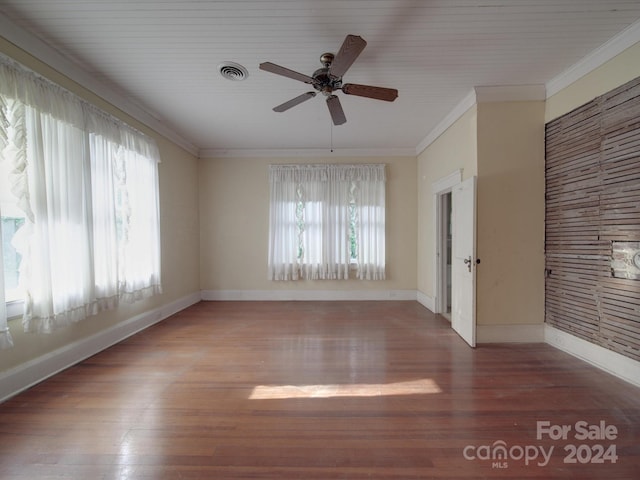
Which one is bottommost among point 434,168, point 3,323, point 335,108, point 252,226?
point 3,323

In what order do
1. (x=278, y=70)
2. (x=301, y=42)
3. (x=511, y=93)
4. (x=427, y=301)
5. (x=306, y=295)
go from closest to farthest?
(x=278, y=70) < (x=301, y=42) < (x=511, y=93) < (x=427, y=301) < (x=306, y=295)

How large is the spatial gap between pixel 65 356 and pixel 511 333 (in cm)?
451

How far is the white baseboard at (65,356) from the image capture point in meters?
1.98

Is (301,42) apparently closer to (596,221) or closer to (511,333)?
(596,221)

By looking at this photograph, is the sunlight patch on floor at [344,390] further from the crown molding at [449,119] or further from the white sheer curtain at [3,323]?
the crown molding at [449,119]

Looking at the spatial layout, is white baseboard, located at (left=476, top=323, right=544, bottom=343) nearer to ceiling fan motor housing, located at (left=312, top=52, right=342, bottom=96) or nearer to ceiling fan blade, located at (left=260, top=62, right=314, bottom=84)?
ceiling fan motor housing, located at (left=312, top=52, right=342, bottom=96)

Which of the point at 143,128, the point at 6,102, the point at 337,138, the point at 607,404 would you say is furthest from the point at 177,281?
the point at 607,404

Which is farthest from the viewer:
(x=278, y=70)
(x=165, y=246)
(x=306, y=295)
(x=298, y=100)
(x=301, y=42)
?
(x=306, y=295)

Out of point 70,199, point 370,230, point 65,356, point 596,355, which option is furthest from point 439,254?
point 65,356

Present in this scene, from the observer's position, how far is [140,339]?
10.2ft

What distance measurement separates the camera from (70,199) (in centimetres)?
236

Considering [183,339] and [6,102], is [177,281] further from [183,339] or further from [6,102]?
[6,102]

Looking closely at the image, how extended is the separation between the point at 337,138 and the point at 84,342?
13.5ft

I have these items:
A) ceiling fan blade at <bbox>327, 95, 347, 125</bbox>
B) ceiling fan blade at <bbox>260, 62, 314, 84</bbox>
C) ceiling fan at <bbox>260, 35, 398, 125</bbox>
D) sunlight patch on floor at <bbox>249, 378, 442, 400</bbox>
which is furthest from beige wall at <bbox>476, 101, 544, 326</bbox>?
ceiling fan blade at <bbox>260, 62, 314, 84</bbox>
